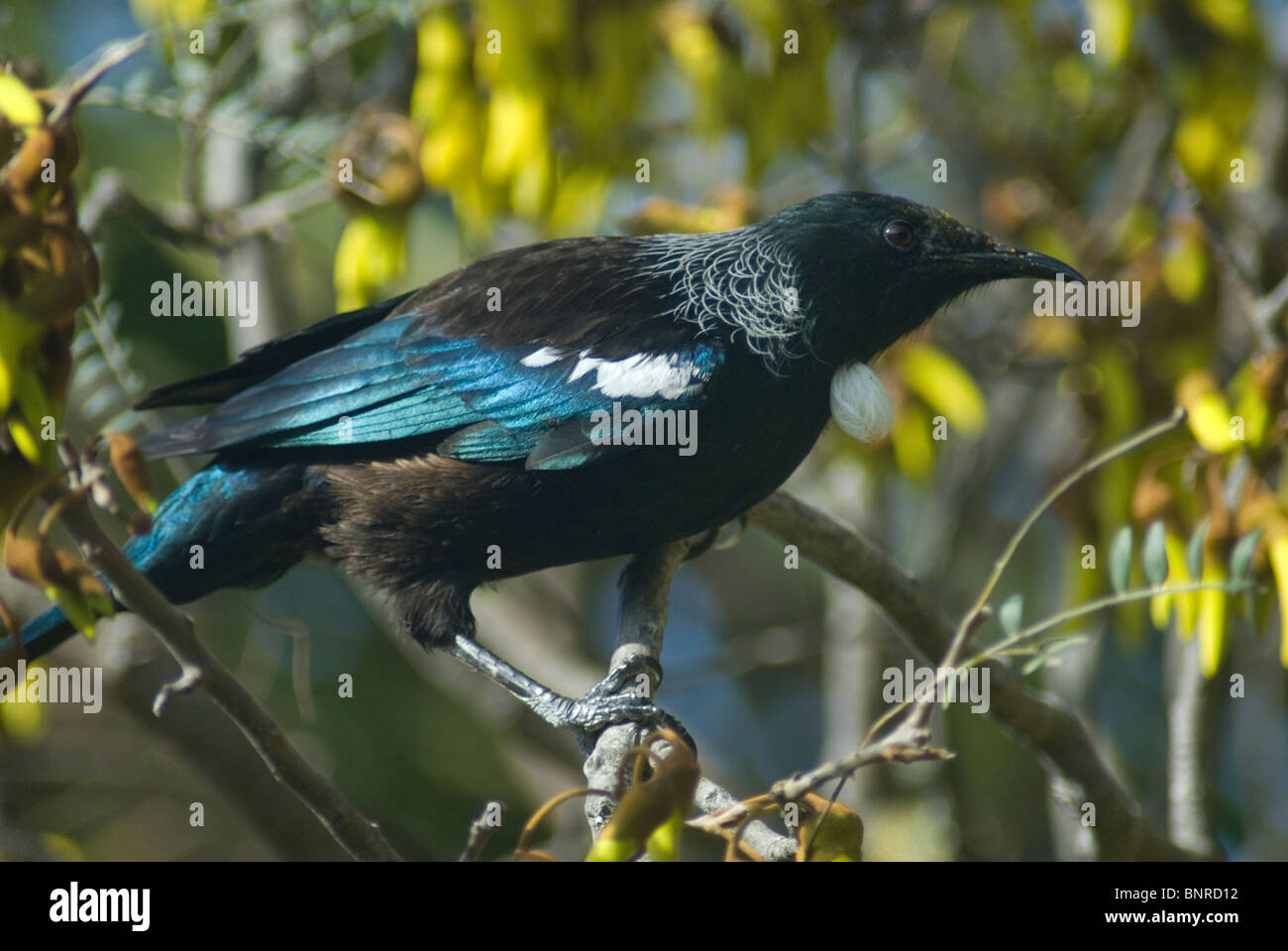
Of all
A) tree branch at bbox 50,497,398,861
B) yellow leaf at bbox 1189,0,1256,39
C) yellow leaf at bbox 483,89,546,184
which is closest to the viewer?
tree branch at bbox 50,497,398,861

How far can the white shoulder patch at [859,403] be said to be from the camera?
3.65 metres

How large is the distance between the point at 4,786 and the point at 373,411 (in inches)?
120

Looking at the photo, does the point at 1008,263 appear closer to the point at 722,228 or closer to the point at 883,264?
the point at 883,264

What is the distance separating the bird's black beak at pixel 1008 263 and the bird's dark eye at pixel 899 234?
123 mm

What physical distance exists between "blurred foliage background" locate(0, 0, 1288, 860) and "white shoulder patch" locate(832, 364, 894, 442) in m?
0.70

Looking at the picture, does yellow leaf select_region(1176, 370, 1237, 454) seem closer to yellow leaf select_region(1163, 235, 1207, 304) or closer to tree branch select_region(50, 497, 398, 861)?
yellow leaf select_region(1163, 235, 1207, 304)

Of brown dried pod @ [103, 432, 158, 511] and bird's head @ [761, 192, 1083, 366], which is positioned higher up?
bird's head @ [761, 192, 1083, 366]

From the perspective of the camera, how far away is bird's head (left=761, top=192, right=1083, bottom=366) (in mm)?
3723

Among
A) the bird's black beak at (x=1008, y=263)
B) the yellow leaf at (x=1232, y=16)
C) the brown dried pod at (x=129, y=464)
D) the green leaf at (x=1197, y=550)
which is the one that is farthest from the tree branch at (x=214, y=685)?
the yellow leaf at (x=1232, y=16)

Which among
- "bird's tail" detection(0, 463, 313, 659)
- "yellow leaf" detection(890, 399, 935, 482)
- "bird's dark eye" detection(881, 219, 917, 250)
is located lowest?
"bird's tail" detection(0, 463, 313, 659)

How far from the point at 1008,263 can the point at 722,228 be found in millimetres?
1248

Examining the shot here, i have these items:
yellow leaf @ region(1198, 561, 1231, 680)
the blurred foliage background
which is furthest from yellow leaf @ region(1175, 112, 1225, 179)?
yellow leaf @ region(1198, 561, 1231, 680)

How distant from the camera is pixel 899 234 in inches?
148

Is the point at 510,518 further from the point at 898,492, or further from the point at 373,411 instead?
the point at 898,492
